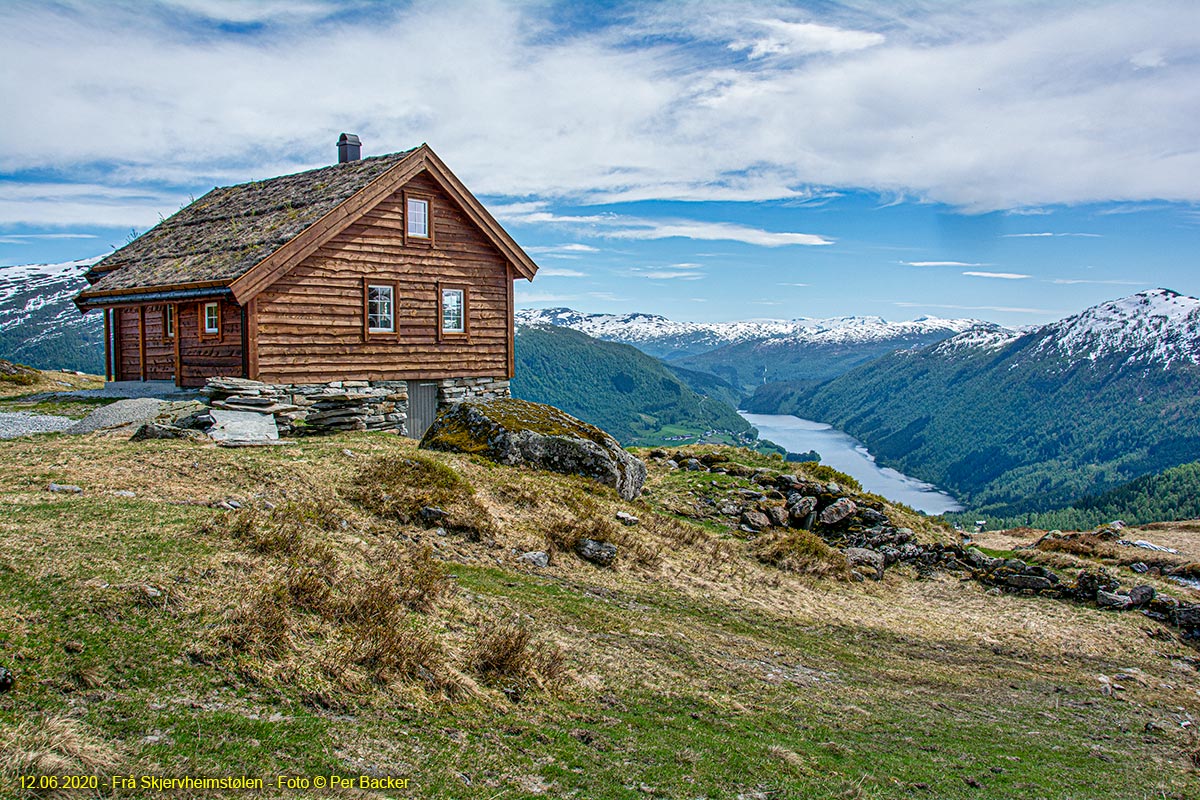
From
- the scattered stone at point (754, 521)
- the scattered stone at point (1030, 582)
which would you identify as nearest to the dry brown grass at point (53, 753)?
the scattered stone at point (754, 521)

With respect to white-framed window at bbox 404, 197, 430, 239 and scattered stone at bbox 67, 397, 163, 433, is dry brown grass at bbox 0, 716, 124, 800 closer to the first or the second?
scattered stone at bbox 67, 397, 163, 433

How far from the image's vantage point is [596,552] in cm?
1355

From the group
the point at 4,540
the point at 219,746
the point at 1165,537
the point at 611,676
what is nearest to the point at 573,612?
the point at 611,676

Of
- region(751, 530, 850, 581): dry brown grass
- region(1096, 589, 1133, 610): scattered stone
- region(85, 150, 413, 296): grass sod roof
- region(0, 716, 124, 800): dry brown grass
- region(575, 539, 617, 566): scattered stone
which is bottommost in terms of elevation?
region(1096, 589, 1133, 610): scattered stone

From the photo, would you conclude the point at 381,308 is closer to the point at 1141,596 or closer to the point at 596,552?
the point at 596,552

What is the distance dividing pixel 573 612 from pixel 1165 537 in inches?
1168

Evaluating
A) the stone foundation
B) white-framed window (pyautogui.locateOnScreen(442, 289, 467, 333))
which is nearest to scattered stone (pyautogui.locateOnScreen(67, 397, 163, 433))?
the stone foundation

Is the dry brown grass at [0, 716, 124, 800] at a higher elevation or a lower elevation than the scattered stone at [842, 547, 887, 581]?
higher

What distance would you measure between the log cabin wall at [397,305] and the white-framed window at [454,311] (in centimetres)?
29

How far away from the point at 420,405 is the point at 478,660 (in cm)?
2209

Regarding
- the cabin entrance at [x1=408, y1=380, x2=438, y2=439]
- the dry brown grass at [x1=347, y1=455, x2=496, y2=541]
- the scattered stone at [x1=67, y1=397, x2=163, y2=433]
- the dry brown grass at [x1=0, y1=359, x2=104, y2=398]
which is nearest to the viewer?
the dry brown grass at [x1=347, y1=455, x2=496, y2=541]

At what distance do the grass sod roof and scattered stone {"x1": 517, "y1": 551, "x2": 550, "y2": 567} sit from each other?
52.0 feet

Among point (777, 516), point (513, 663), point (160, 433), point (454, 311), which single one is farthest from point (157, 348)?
point (513, 663)

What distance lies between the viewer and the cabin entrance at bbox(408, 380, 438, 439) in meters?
28.5
